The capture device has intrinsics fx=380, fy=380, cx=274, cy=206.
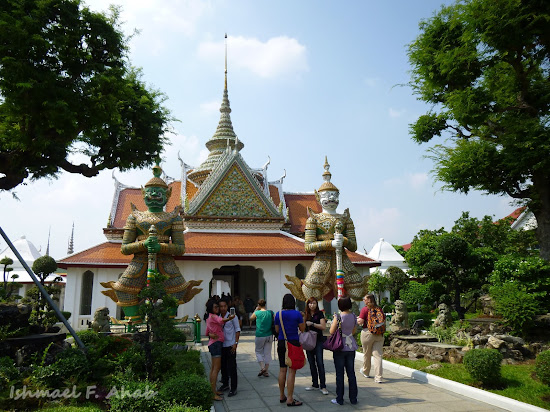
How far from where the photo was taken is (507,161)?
964cm

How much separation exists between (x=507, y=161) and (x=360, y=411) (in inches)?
303

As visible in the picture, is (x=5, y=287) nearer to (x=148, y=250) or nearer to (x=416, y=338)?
(x=148, y=250)

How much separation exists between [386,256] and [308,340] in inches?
915

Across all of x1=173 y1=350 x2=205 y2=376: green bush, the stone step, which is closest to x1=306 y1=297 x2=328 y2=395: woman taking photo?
x1=173 y1=350 x2=205 y2=376: green bush

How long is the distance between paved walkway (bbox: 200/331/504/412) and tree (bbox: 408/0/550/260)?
619 cm

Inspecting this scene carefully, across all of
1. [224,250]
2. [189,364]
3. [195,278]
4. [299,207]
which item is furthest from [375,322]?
[299,207]

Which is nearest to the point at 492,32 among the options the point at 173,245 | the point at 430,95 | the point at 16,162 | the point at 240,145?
the point at 430,95

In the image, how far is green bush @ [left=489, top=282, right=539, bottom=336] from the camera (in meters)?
8.19

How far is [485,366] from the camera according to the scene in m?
5.68

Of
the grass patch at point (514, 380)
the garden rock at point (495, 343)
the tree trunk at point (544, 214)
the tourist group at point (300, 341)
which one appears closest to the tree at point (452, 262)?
the tree trunk at point (544, 214)

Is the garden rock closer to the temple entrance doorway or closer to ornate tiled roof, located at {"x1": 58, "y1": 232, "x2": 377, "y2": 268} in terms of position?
ornate tiled roof, located at {"x1": 58, "y1": 232, "x2": 377, "y2": 268}

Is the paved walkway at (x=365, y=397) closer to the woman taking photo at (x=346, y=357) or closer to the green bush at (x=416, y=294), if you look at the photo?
the woman taking photo at (x=346, y=357)

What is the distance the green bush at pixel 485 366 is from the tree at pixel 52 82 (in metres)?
7.65

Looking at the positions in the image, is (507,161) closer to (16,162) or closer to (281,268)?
(281,268)
